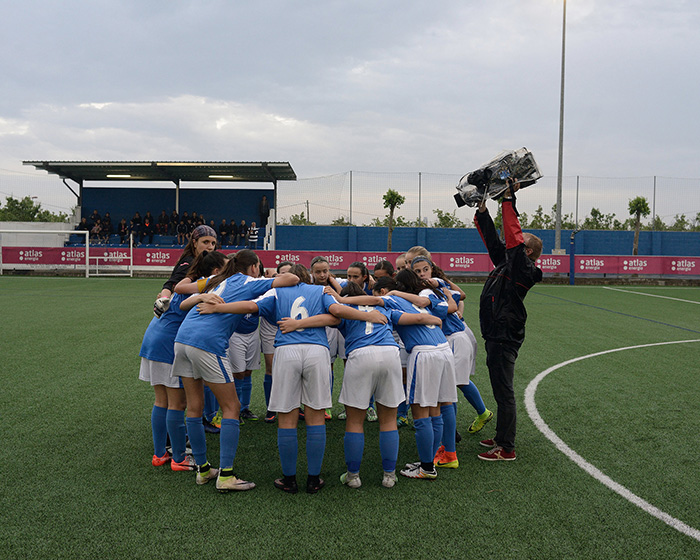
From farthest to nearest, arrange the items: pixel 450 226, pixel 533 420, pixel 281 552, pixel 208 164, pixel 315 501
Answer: pixel 450 226 < pixel 208 164 < pixel 533 420 < pixel 315 501 < pixel 281 552

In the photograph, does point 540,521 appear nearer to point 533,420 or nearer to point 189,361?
point 533,420

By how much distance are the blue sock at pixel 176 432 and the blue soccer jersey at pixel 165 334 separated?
43 cm

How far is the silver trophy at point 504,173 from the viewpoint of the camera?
13.5 ft

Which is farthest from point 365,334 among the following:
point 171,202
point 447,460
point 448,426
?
point 171,202

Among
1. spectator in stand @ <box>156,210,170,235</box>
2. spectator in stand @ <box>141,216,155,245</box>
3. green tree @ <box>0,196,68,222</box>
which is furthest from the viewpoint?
green tree @ <box>0,196,68,222</box>

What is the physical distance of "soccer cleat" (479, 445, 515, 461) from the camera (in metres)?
4.43

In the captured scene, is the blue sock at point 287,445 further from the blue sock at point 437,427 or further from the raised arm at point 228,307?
the blue sock at point 437,427

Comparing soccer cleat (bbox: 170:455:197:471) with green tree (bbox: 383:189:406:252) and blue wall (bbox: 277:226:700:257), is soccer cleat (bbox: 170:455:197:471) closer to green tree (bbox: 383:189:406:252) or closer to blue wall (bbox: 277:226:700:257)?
green tree (bbox: 383:189:406:252)

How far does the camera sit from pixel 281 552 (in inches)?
116

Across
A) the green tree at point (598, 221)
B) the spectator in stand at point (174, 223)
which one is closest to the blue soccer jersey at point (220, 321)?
the spectator in stand at point (174, 223)

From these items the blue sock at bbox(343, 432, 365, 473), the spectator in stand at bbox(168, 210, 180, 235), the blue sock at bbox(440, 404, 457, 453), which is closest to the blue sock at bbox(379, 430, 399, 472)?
the blue sock at bbox(343, 432, 365, 473)

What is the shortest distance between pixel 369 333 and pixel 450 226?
100 ft

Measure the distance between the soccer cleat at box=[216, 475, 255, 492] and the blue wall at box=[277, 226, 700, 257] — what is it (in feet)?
96.1

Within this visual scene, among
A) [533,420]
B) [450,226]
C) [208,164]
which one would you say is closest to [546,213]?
[450,226]
